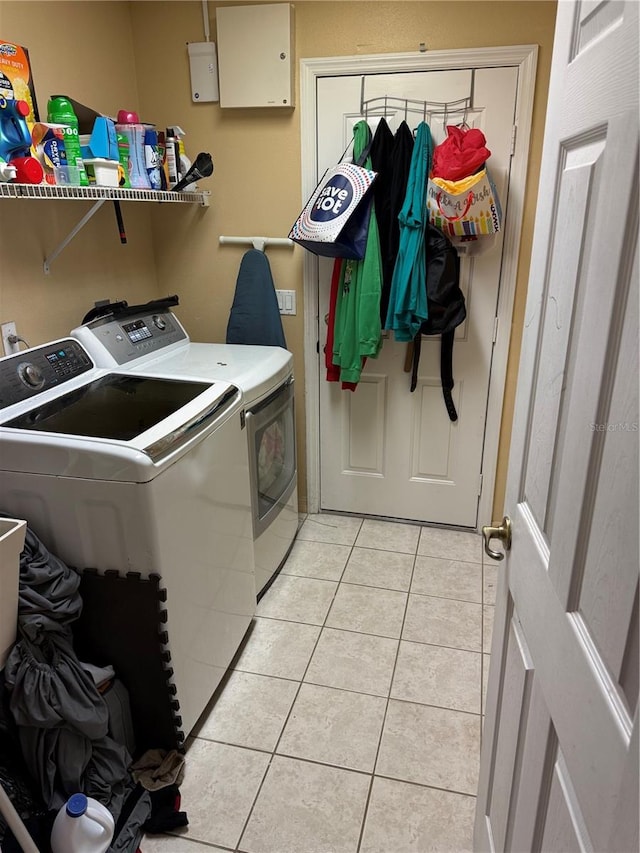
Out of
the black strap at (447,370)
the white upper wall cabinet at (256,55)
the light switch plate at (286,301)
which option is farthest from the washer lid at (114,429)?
the white upper wall cabinet at (256,55)

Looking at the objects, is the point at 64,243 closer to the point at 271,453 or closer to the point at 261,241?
the point at 261,241

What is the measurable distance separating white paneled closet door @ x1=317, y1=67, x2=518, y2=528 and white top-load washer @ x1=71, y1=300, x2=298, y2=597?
0.41 m

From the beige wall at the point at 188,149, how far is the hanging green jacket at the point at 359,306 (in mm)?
277

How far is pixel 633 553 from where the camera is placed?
24.4 inches

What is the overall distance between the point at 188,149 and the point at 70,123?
2.77 ft

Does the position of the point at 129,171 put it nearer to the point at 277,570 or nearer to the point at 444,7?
the point at 444,7

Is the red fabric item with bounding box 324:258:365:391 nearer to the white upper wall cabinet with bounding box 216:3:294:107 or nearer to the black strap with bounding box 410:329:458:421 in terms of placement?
the black strap with bounding box 410:329:458:421

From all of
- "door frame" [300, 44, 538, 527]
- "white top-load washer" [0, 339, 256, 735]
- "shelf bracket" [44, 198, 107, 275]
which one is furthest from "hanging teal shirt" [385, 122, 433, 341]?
"shelf bracket" [44, 198, 107, 275]

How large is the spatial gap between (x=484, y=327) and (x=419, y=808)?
1878mm

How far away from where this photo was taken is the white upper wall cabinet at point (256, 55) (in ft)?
7.85

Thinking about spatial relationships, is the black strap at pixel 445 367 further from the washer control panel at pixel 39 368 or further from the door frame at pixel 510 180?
the washer control panel at pixel 39 368

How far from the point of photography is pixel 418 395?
281cm

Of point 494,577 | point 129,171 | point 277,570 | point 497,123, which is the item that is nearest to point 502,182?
point 497,123

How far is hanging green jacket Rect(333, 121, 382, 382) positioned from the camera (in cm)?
245
